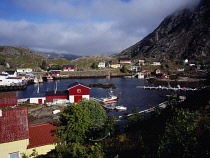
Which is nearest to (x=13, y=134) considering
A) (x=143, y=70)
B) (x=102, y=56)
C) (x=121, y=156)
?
(x=121, y=156)

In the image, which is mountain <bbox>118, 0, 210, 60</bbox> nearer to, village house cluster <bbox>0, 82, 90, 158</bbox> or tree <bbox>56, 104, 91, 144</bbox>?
tree <bbox>56, 104, 91, 144</bbox>

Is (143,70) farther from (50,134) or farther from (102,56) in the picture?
(50,134)

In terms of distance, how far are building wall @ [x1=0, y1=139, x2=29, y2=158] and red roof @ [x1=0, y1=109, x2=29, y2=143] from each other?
0.29 m

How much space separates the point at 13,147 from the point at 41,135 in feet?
6.49

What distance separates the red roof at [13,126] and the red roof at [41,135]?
0.77 meters

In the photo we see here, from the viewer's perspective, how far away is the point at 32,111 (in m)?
24.9

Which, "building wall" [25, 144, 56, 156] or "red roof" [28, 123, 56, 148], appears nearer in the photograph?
"building wall" [25, 144, 56, 156]

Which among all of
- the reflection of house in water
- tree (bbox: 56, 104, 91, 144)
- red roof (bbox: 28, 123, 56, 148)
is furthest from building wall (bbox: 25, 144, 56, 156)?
the reflection of house in water

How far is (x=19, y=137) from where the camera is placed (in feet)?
38.3

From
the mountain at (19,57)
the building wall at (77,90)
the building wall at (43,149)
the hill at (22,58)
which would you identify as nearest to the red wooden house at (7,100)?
the building wall at (77,90)

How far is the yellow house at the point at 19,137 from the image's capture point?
11.4 meters

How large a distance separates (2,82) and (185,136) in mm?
65167

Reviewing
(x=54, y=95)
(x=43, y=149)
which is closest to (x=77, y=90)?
(x=54, y=95)

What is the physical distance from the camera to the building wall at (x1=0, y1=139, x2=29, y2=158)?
1127 cm
